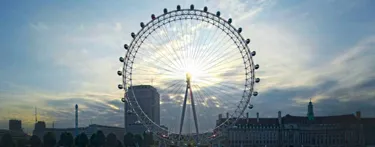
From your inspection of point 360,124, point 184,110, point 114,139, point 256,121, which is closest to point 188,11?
point 184,110

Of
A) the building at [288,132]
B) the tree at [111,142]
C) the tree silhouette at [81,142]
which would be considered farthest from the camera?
the building at [288,132]

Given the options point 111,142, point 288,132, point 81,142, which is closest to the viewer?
point 81,142

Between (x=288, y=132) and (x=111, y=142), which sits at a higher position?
(x=111, y=142)

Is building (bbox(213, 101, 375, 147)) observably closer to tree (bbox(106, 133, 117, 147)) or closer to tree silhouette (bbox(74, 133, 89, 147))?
tree (bbox(106, 133, 117, 147))

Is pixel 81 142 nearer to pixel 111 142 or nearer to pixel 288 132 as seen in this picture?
pixel 111 142

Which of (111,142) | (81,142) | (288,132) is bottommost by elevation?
(288,132)

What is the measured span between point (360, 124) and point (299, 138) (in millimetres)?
26877

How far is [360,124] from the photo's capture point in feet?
448

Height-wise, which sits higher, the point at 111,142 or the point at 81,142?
the point at 81,142

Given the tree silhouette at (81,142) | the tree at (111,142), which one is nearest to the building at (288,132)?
the tree at (111,142)

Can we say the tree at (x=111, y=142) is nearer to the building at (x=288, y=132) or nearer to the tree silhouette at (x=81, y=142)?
the tree silhouette at (x=81, y=142)

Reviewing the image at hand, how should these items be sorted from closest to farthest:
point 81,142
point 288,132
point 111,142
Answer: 1. point 81,142
2. point 111,142
3. point 288,132

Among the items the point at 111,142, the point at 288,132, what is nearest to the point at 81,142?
the point at 111,142

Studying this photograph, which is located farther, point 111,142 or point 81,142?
point 111,142
